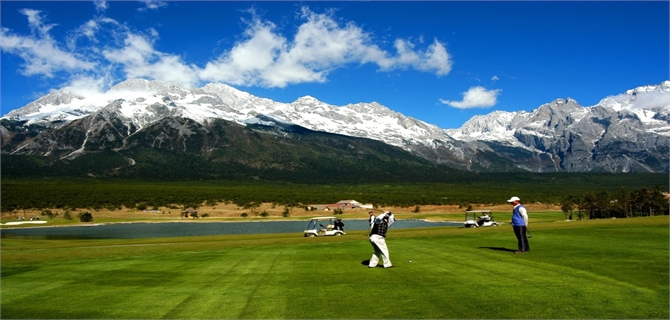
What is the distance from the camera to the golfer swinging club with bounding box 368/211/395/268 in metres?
17.3

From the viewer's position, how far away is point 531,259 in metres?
17.7

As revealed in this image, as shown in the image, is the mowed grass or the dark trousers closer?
the mowed grass

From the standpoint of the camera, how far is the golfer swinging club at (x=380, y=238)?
17.3 meters

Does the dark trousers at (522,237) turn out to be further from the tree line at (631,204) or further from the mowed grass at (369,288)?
the tree line at (631,204)

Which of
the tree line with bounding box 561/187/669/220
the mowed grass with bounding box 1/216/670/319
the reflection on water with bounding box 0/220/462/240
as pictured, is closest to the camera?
the mowed grass with bounding box 1/216/670/319

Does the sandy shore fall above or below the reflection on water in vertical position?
above

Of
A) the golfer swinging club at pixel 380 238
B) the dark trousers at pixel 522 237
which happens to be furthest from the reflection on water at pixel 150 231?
the golfer swinging club at pixel 380 238

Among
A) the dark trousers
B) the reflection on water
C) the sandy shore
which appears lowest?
the reflection on water

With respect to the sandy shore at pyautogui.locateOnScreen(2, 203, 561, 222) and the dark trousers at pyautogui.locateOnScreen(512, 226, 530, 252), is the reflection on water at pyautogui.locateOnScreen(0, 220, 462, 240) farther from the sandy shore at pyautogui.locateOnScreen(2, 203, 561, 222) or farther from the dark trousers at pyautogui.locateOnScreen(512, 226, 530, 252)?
the dark trousers at pyautogui.locateOnScreen(512, 226, 530, 252)

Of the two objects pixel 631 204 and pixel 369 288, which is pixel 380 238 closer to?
pixel 369 288

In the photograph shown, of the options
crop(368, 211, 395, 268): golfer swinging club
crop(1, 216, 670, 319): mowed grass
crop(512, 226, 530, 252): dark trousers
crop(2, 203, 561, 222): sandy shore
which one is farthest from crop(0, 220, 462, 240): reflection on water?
crop(368, 211, 395, 268): golfer swinging club

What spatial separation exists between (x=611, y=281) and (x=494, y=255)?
703cm

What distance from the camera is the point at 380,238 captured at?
17547 millimetres

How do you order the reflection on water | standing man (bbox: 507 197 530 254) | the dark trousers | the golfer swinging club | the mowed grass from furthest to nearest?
1. the reflection on water
2. the dark trousers
3. standing man (bbox: 507 197 530 254)
4. the golfer swinging club
5. the mowed grass
